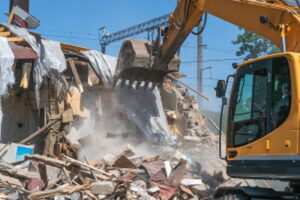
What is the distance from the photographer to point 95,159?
526 inches

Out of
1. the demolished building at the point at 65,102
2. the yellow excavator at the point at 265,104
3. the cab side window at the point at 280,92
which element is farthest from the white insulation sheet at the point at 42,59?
the cab side window at the point at 280,92

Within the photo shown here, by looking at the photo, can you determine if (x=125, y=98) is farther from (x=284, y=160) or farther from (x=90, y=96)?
(x=284, y=160)

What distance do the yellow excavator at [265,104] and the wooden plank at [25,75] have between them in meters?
5.99

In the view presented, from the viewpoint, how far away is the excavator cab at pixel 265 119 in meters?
6.06

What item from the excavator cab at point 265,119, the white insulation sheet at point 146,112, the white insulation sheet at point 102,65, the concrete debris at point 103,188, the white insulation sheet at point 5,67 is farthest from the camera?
the white insulation sheet at point 102,65

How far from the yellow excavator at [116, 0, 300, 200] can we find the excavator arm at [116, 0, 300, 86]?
17mm

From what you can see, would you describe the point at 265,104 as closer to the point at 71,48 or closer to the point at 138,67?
the point at 138,67

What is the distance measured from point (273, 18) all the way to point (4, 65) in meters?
6.70

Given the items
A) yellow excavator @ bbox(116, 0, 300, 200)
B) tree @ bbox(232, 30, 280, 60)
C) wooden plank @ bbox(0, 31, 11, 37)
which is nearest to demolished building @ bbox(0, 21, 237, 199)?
wooden plank @ bbox(0, 31, 11, 37)

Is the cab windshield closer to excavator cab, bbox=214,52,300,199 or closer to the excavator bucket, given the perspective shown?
excavator cab, bbox=214,52,300,199

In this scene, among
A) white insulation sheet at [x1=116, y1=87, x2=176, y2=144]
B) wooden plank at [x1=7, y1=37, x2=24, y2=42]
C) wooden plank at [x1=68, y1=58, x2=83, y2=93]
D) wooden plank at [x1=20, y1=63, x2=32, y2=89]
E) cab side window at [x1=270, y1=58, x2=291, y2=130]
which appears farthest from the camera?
white insulation sheet at [x1=116, y1=87, x2=176, y2=144]

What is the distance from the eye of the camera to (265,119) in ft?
21.1

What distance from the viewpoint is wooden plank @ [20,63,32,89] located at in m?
12.4

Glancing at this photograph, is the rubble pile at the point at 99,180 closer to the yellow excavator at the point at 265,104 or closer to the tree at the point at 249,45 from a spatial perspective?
the yellow excavator at the point at 265,104
